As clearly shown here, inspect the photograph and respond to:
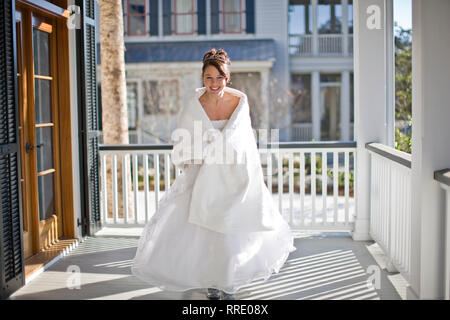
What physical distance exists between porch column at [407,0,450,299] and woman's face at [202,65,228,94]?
3.73 feet

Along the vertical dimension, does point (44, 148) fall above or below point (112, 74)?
below

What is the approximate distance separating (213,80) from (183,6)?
11.3 metres

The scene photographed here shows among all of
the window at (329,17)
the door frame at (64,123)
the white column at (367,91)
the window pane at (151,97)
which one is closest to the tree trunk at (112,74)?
the door frame at (64,123)

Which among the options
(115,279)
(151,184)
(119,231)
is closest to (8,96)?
(115,279)

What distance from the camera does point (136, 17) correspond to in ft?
45.8

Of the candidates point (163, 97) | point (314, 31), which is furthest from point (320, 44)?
point (163, 97)

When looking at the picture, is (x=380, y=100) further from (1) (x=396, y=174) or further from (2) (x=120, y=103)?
(2) (x=120, y=103)

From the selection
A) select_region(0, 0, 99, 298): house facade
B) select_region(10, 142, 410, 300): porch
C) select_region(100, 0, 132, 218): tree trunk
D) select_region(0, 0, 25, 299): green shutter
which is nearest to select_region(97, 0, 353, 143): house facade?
select_region(100, 0, 132, 218): tree trunk

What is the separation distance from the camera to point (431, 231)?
112 inches

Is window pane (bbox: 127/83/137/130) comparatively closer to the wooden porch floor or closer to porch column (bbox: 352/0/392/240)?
the wooden porch floor

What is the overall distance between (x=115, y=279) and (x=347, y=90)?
10876 millimetres

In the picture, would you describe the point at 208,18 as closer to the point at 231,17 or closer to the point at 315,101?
the point at 231,17

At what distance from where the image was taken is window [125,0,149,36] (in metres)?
13.9

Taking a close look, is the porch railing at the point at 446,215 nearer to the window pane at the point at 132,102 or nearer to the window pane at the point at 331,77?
the window pane at the point at 132,102
